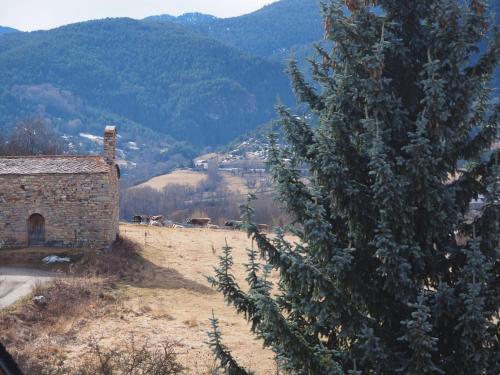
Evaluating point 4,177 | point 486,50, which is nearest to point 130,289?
point 4,177

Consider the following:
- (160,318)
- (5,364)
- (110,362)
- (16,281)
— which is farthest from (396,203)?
(16,281)

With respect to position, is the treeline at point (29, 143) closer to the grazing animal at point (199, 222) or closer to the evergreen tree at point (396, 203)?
the grazing animal at point (199, 222)

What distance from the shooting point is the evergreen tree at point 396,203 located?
8.90 metres

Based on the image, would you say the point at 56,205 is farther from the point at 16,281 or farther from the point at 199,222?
the point at 199,222

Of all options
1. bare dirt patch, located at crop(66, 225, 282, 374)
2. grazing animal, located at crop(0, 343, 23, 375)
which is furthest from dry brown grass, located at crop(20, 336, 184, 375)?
grazing animal, located at crop(0, 343, 23, 375)

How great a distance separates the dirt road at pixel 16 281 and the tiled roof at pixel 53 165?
4239 mm

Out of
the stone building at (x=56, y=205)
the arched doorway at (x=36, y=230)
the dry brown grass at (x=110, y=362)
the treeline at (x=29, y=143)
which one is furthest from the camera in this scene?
the treeline at (x=29, y=143)

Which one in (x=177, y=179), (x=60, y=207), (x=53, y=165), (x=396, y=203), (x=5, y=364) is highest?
(x=177, y=179)

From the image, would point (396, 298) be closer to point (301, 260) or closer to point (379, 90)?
point (301, 260)

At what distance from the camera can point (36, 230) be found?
27.9m

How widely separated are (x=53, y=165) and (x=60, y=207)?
1986 millimetres

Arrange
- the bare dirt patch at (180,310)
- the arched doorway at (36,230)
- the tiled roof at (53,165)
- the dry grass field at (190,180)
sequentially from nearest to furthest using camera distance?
the bare dirt patch at (180,310) → the tiled roof at (53,165) → the arched doorway at (36,230) → the dry grass field at (190,180)

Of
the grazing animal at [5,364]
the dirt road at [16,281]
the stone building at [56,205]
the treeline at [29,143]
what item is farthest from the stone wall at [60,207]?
the treeline at [29,143]

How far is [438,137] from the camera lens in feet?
30.8
